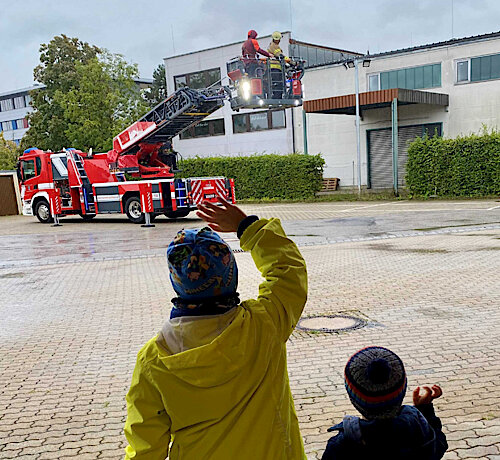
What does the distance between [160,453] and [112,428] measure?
2.41m

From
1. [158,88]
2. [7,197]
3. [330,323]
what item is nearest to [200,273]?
[330,323]

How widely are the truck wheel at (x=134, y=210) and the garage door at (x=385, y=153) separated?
1651 cm

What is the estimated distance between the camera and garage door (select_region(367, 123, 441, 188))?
31.3m

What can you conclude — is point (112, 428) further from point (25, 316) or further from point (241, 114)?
point (241, 114)

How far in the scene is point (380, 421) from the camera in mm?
1837

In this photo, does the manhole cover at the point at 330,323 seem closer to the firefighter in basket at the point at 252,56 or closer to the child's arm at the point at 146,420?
the child's arm at the point at 146,420

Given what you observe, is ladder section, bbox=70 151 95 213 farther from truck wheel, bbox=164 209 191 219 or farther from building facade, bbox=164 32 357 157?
building facade, bbox=164 32 357 157

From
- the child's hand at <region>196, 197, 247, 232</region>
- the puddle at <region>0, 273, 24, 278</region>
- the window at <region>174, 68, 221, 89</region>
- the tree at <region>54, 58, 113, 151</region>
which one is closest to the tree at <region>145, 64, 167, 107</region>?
the window at <region>174, 68, 221, 89</region>

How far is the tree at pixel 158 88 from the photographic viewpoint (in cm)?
6931

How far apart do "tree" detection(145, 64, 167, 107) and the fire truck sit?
46.3m

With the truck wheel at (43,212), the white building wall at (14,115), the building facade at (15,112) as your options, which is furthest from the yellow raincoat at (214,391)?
the white building wall at (14,115)

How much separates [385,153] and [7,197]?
878 inches

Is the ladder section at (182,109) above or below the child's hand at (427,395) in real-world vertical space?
above

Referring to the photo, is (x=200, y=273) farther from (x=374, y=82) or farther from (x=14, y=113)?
(x=14, y=113)
